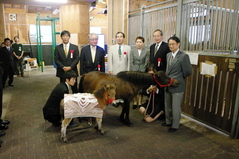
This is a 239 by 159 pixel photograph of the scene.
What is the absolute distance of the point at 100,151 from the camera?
257cm

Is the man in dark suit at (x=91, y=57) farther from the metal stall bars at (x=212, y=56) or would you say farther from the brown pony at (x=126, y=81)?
the metal stall bars at (x=212, y=56)

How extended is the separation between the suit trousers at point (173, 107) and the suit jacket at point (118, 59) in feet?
3.82

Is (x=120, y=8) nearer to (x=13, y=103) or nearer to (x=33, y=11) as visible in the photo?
(x=13, y=103)

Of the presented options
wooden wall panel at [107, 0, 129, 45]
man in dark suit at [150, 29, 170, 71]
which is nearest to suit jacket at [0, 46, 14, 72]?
wooden wall panel at [107, 0, 129, 45]

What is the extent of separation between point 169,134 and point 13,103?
3.89m

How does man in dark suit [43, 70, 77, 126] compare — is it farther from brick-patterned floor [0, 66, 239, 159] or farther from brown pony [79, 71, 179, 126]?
brown pony [79, 71, 179, 126]

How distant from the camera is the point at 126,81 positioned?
130 inches

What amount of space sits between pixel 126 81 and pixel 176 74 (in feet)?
2.85

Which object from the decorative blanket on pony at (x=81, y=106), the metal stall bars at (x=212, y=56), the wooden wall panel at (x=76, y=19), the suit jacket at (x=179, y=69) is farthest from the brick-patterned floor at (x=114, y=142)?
the wooden wall panel at (x=76, y=19)

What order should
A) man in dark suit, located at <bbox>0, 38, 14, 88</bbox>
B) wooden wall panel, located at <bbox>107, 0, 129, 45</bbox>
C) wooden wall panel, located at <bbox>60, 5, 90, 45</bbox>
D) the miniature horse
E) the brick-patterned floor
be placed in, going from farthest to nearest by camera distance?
1. wooden wall panel, located at <bbox>60, 5, 90, 45</bbox>
2. man in dark suit, located at <bbox>0, 38, 14, 88</bbox>
3. wooden wall panel, located at <bbox>107, 0, 129, 45</bbox>
4. the miniature horse
5. the brick-patterned floor

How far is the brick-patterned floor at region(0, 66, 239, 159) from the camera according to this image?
8.20 ft

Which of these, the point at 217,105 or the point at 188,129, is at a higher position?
the point at 217,105

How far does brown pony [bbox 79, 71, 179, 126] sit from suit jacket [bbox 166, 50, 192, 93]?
0.56ft

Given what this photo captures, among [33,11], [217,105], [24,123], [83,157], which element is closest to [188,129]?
[217,105]
